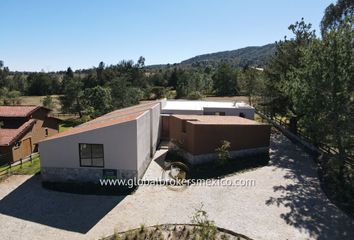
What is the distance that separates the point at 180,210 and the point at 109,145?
5.49 meters

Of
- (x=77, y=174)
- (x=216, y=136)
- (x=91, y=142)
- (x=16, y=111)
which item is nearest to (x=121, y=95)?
(x=16, y=111)

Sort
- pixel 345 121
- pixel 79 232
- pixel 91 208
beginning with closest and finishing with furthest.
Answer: pixel 79 232 → pixel 91 208 → pixel 345 121

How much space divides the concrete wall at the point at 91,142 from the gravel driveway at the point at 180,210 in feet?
4.14

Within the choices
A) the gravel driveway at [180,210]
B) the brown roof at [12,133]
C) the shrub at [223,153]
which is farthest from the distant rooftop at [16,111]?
the shrub at [223,153]

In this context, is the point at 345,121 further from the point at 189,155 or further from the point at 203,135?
the point at 189,155

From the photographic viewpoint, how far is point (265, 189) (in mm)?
15359

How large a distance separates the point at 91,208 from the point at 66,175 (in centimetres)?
369

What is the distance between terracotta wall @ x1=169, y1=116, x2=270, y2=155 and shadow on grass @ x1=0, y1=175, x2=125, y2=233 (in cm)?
662

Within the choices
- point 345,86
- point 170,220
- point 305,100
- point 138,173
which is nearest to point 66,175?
point 138,173

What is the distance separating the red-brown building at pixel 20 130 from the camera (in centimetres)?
2239

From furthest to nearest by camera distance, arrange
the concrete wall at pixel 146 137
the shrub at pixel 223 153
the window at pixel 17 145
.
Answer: the window at pixel 17 145 → the shrub at pixel 223 153 → the concrete wall at pixel 146 137

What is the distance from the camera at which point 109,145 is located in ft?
51.2

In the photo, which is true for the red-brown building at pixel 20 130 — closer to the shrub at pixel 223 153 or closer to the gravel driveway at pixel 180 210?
the gravel driveway at pixel 180 210

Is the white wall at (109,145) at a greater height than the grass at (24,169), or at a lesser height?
greater
